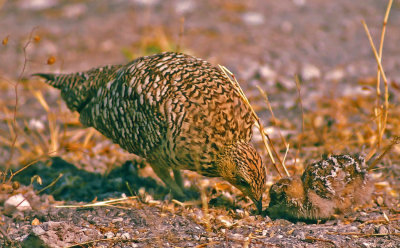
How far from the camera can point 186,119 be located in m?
3.83

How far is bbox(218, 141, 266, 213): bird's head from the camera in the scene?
3.85 metres

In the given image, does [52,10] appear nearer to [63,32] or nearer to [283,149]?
[63,32]

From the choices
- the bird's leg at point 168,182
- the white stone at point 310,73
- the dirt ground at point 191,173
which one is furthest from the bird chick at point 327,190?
the white stone at point 310,73

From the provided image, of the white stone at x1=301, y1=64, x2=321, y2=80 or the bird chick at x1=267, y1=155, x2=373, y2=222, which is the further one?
the white stone at x1=301, y1=64, x2=321, y2=80

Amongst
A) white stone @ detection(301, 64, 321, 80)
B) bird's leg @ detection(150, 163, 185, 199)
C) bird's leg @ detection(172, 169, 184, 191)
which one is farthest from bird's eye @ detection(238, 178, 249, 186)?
white stone @ detection(301, 64, 321, 80)

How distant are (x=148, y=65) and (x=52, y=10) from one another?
286 inches

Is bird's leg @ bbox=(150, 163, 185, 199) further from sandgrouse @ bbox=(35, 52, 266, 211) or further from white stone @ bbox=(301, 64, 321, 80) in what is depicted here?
white stone @ bbox=(301, 64, 321, 80)

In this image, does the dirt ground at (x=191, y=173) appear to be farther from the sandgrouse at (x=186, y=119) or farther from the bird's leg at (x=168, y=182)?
the sandgrouse at (x=186, y=119)

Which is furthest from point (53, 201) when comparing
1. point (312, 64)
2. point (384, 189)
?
point (312, 64)

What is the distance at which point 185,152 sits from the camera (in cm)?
388

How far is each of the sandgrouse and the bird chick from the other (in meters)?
0.24

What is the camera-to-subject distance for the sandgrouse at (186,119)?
385cm

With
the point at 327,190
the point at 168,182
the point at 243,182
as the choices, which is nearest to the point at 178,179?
the point at 168,182

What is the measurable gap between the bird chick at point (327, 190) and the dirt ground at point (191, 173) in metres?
0.14
